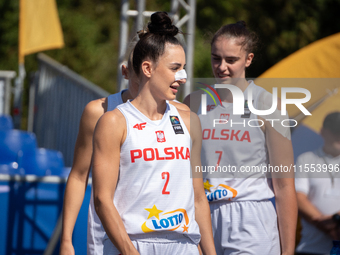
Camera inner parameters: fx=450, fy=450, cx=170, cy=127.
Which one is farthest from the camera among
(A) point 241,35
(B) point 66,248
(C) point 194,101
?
(C) point 194,101

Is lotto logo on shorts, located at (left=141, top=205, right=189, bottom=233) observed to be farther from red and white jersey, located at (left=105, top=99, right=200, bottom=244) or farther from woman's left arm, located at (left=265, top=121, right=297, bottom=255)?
woman's left arm, located at (left=265, top=121, right=297, bottom=255)

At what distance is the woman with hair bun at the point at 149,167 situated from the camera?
1.62 metres

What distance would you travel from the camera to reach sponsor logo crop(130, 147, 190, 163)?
1.65 meters

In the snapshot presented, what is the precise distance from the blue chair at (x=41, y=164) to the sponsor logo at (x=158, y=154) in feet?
14.5

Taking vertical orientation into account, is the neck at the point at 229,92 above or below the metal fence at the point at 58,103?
above

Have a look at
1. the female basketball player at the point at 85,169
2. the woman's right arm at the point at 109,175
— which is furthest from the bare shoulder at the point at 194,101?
the woman's right arm at the point at 109,175

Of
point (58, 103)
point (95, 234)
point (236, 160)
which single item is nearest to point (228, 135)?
point (236, 160)

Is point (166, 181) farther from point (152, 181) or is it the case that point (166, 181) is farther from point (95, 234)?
point (95, 234)

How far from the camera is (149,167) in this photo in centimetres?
165

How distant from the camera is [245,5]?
20547mm

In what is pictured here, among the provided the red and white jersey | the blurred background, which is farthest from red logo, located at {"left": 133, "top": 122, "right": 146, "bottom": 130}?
the blurred background

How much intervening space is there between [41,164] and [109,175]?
4.47 meters

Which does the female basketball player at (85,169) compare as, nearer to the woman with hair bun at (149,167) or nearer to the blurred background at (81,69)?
the woman with hair bun at (149,167)

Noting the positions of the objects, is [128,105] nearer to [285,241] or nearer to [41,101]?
[285,241]
